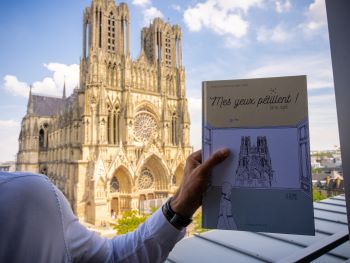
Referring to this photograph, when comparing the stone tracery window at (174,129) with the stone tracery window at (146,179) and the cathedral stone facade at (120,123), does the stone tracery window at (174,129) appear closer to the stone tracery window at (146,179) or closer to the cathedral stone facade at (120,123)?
the cathedral stone facade at (120,123)

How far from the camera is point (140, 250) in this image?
4.84ft

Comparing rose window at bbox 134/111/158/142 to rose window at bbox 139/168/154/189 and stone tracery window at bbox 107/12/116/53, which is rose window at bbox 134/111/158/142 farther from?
stone tracery window at bbox 107/12/116/53

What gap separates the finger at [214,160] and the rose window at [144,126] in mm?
23297

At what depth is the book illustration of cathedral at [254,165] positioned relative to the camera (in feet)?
4.68

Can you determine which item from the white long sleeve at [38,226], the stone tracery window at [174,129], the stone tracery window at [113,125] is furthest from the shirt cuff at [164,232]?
the stone tracery window at [174,129]

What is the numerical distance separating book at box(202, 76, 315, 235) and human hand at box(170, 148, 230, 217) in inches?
2.1

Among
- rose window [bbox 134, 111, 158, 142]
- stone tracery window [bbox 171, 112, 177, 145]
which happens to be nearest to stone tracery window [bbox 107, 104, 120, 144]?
rose window [bbox 134, 111, 158, 142]

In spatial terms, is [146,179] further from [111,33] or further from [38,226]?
[38,226]

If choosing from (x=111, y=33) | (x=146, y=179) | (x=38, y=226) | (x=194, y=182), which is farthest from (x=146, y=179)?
(x=38, y=226)

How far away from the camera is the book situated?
4.54 feet

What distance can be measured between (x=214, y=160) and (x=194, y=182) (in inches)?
5.9

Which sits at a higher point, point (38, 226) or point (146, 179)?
point (38, 226)

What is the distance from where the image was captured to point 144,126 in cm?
2491

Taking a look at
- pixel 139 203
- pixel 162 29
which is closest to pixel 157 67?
pixel 162 29
